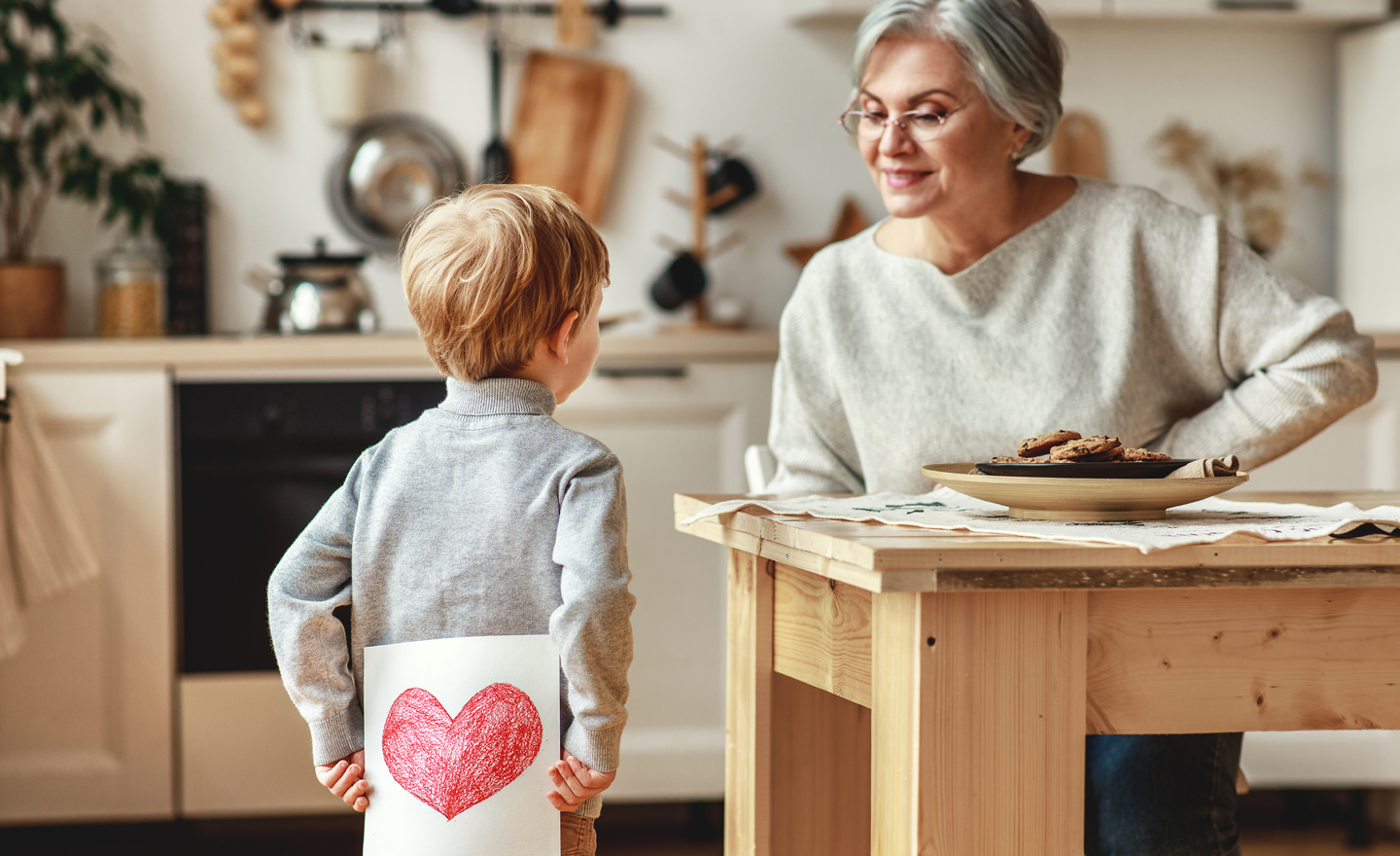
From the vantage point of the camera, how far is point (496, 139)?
2.77 meters

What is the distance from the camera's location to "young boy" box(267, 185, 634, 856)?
3.28ft

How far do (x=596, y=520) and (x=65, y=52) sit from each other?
2.01 metres

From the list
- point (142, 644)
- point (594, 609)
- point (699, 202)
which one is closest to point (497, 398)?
point (594, 609)

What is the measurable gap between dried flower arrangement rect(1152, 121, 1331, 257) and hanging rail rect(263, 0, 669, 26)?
1.17 meters

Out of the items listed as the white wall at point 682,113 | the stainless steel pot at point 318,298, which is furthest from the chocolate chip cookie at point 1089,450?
the white wall at point 682,113

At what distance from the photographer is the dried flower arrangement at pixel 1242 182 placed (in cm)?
287

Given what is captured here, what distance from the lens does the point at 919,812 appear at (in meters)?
0.86

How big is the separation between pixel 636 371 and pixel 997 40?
1.09m

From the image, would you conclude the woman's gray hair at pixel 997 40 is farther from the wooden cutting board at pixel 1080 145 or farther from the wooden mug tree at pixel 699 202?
the wooden cutting board at pixel 1080 145

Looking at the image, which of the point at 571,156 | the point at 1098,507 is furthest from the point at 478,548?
the point at 571,156

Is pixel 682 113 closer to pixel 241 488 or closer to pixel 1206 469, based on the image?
pixel 241 488

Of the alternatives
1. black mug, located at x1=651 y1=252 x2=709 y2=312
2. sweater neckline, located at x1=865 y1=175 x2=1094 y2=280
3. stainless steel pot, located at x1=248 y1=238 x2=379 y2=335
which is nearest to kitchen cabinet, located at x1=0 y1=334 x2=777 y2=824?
stainless steel pot, located at x1=248 y1=238 x2=379 y2=335

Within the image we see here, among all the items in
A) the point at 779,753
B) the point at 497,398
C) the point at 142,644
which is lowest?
the point at 142,644

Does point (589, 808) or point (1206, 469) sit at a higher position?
point (1206, 469)
